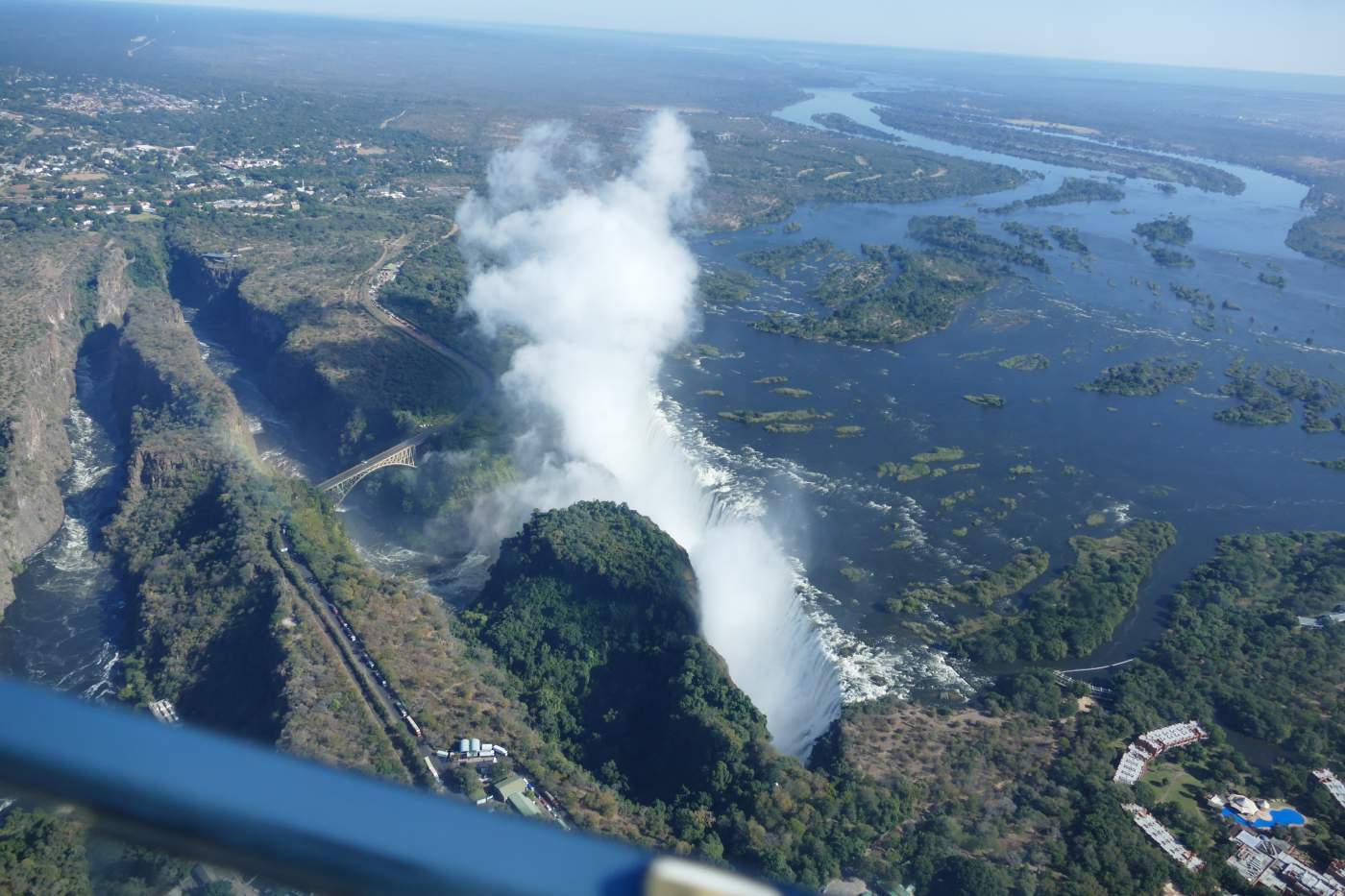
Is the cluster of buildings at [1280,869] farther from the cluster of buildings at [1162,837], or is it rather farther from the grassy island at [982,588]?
the grassy island at [982,588]

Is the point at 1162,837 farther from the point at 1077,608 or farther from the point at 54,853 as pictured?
the point at 54,853

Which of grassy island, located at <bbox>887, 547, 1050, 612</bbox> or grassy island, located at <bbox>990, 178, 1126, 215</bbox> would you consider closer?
grassy island, located at <bbox>887, 547, 1050, 612</bbox>

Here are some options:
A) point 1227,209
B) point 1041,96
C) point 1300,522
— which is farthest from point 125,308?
point 1041,96

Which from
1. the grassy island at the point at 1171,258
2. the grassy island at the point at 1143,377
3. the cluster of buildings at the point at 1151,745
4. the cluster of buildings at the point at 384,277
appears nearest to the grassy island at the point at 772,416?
the grassy island at the point at 1143,377

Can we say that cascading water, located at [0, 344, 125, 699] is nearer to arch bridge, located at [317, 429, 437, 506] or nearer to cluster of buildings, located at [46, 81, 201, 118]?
arch bridge, located at [317, 429, 437, 506]

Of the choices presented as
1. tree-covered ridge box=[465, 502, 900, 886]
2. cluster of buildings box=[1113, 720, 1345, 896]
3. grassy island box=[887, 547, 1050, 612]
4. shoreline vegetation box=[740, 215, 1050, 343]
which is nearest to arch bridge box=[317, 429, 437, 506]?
tree-covered ridge box=[465, 502, 900, 886]

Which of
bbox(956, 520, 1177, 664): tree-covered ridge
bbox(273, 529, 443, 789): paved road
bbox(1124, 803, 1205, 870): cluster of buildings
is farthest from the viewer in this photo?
bbox(956, 520, 1177, 664): tree-covered ridge

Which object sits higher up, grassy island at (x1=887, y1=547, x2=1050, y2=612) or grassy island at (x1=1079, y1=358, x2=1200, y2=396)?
grassy island at (x1=1079, y1=358, x2=1200, y2=396)
